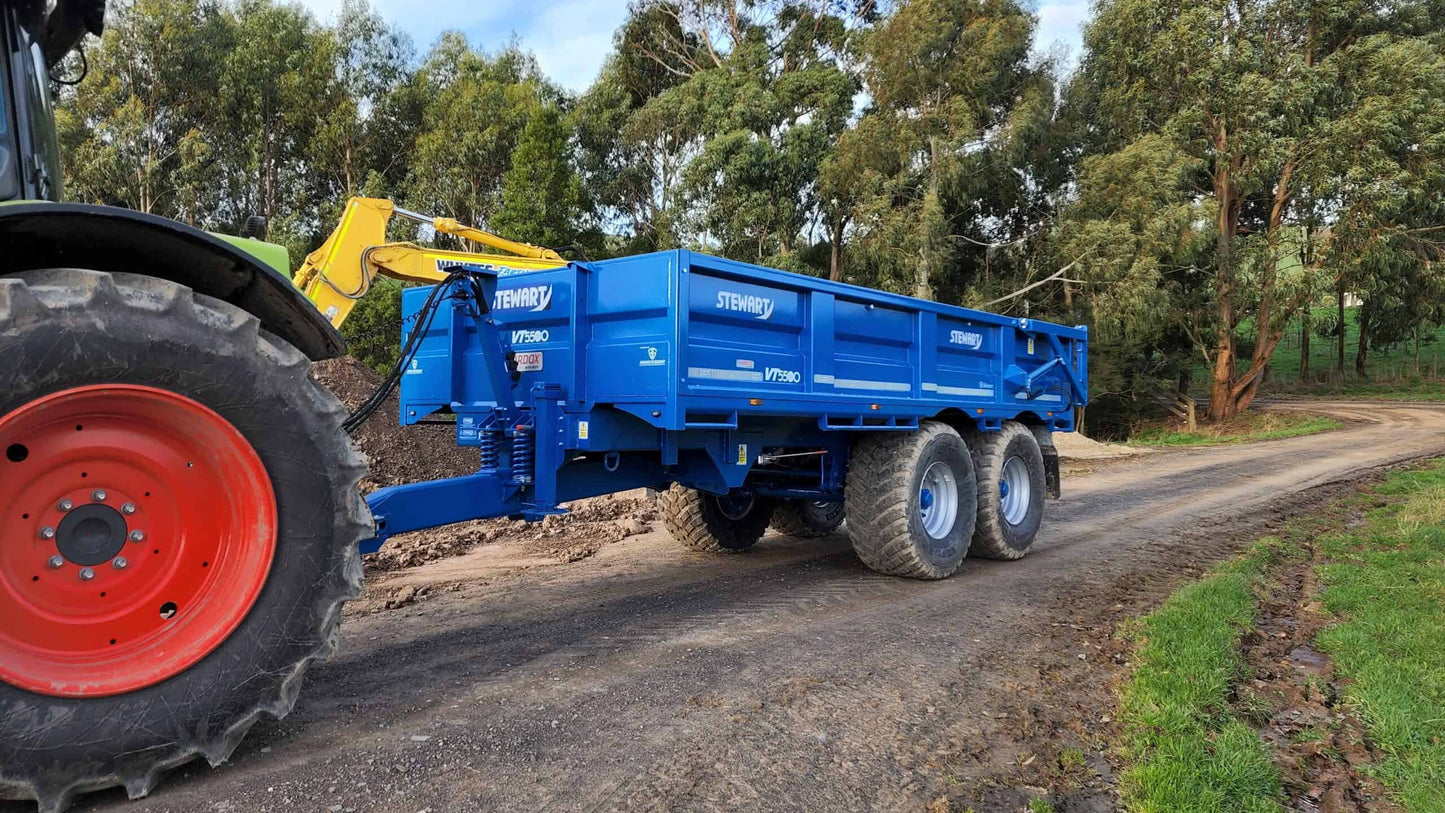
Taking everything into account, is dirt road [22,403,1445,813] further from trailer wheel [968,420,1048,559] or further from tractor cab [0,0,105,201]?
tractor cab [0,0,105,201]

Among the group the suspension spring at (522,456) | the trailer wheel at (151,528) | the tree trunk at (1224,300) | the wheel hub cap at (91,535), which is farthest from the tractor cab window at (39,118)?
the tree trunk at (1224,300)

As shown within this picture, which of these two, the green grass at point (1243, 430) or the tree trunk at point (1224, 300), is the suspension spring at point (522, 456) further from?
the tree trunk at point (1224, 300)

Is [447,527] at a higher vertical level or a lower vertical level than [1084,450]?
lower

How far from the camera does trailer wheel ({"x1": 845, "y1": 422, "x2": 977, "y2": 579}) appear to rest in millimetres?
6492

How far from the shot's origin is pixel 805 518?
28.0ft

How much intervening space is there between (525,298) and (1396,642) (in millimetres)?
5502

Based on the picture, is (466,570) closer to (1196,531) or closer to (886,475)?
(886,475)

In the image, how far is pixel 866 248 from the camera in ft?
83.5

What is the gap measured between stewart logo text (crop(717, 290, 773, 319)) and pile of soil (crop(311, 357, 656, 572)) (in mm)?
2583

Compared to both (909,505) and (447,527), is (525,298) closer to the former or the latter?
(909,505)

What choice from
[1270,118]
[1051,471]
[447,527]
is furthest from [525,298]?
[1270,118]

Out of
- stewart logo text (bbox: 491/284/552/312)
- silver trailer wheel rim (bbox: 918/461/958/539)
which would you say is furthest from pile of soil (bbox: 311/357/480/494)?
silver trailer wheel rim (bbox: 918/461/958/539)

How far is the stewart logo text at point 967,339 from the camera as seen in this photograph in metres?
7.44

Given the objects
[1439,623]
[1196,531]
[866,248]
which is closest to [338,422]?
[1439,623]
